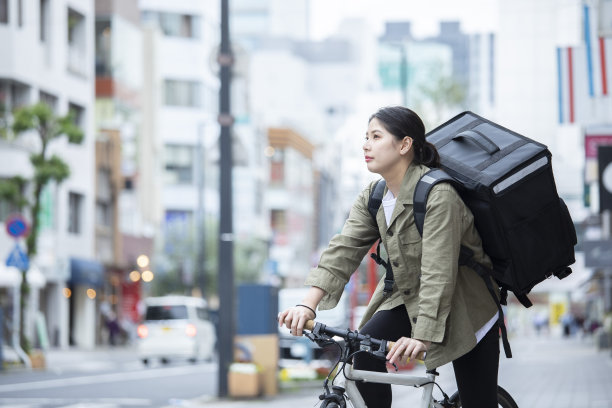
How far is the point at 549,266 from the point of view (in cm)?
498

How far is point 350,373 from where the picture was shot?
464cm

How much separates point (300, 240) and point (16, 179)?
63144 mm

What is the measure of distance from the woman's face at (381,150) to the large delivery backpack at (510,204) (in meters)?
0.16

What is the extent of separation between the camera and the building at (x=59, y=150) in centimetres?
4231

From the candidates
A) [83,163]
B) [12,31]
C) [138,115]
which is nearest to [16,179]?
[12,31]

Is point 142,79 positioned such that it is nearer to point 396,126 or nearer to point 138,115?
point 138,115

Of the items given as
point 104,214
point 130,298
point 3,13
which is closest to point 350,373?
point 3,13

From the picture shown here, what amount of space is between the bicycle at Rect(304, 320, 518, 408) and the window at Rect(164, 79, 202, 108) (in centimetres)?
8063

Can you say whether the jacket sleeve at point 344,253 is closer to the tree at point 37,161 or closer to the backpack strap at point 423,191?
the backpack strap at point 423,191

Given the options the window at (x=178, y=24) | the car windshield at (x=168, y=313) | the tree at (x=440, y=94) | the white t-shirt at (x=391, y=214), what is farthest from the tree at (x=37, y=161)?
the window at (x=178, y=24)

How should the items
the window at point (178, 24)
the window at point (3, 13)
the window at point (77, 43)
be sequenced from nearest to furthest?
the window at point (3, 13) < the window at point (77, 43) < the window at point (178, 24)

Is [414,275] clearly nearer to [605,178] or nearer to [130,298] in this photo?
[605,178]

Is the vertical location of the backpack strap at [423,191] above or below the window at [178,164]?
below

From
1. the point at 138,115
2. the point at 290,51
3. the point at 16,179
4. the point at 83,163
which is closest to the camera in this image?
the point at 16,179
